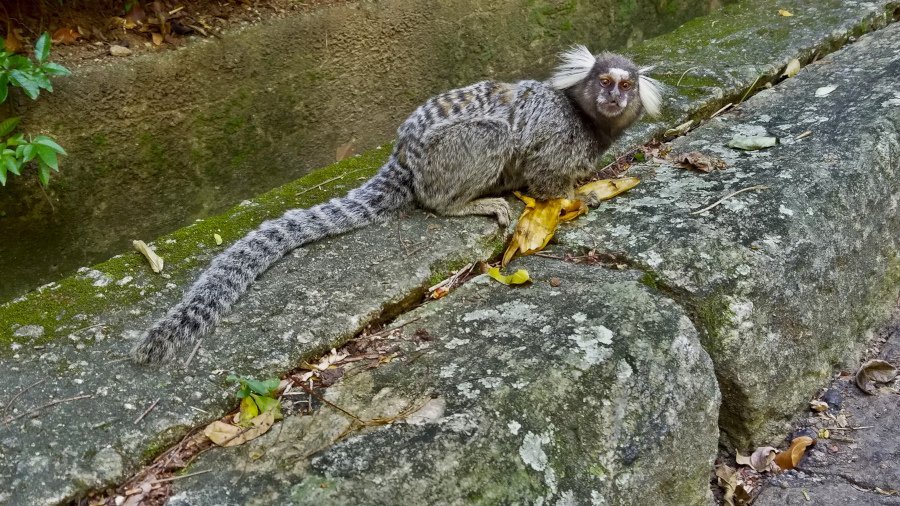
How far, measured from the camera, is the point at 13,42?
327 cm

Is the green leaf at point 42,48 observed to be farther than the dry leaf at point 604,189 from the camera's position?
No

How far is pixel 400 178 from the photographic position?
3.62 meters

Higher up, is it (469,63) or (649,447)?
(469,63)

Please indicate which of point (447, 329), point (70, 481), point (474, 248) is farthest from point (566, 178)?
point (70, 481)

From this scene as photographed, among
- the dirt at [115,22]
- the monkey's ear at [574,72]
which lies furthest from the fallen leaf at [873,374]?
the dirt at [115,22]

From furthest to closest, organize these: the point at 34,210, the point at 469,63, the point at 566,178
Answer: the point at 469,63
the point at 566,178
the point at 34,210

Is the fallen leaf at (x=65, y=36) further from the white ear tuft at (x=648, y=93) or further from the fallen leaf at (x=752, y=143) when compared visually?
the fallen leaf at (x=752, y=143)

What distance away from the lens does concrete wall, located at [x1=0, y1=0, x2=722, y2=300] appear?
11.2ft

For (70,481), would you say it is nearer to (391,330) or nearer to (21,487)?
(21,487)

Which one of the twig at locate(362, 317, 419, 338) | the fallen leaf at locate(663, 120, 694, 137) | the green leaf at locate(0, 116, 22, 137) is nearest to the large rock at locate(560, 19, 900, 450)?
the fallen leaf at locate(663, 120, 694, 137)

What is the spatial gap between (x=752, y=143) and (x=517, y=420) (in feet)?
8.57

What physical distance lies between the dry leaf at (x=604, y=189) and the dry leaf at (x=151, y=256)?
Answer: 2.17 m

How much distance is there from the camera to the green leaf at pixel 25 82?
9.68ft

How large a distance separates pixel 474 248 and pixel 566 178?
0.70 m
